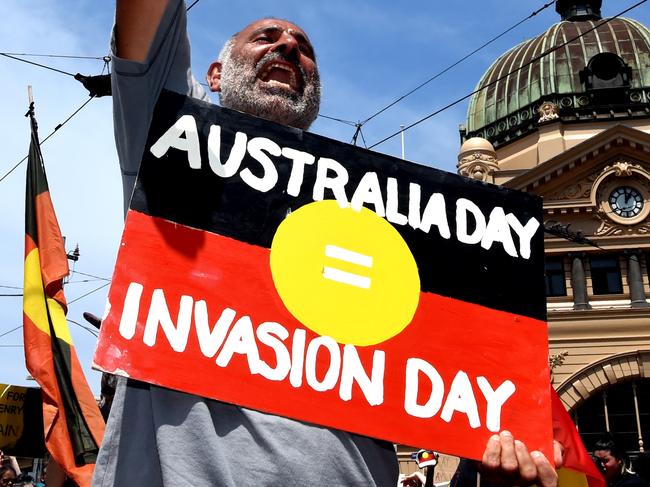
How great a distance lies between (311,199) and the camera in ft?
6.97

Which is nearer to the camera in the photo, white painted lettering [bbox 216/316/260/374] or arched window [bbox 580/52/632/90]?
white painted lettering [bbox 216/316/260/374]

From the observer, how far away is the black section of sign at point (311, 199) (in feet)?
6.48

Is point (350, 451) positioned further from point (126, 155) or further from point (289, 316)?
point (126, 155)

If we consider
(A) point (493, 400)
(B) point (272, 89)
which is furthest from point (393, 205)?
(A) point (493, 400)

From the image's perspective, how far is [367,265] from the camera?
2117 millimetres

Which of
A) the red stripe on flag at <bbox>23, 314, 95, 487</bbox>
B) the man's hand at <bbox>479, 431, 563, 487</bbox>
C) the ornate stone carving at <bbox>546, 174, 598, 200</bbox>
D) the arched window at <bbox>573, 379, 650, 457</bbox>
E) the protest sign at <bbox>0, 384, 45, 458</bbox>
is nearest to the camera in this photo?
the man's hand at <bbox>479, 431, 563, 487</bbox>

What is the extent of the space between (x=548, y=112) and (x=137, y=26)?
31293 mm

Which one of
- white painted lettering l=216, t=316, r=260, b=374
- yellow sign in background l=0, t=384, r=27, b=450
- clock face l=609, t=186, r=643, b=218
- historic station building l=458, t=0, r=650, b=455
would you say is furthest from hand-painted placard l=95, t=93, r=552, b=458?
clock face l=609, t=186, r=643, b=218

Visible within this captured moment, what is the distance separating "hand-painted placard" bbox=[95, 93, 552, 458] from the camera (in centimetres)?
188

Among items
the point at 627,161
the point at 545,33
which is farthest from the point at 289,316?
the point at 545,33

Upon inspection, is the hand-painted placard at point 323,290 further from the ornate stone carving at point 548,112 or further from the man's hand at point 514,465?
the ornate stone carving at point 548,112

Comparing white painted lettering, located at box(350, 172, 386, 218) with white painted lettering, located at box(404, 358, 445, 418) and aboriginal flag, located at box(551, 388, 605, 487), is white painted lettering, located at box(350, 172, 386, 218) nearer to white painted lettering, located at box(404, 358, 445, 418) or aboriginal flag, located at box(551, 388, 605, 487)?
white painted lettering, located at box(404, 358, 445, 418)

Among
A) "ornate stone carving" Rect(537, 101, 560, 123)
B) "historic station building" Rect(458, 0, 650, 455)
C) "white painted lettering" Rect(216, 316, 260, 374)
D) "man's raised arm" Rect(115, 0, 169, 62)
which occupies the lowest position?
"white painted lettering" Rect(216, 316, 260, 374)

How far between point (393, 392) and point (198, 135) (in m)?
0.75
